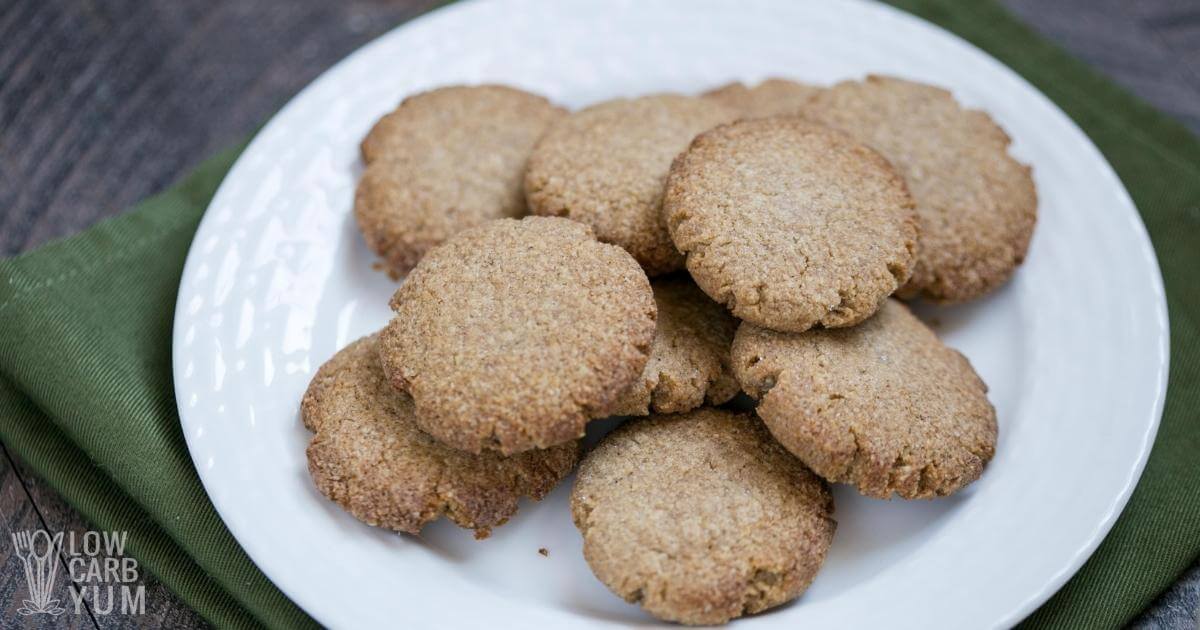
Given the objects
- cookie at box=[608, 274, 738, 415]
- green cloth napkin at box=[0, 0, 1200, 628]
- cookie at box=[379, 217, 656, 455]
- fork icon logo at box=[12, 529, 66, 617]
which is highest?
cookie at box=[379, 217, 656, 455]

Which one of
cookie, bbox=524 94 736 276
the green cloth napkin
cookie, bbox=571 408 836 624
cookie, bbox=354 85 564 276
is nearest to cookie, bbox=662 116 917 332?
cookie, bbox=524 94 736 276

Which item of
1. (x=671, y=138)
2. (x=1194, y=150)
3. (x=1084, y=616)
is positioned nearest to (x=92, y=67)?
(x=671, y=138)

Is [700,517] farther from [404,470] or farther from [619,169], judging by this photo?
[619,169]

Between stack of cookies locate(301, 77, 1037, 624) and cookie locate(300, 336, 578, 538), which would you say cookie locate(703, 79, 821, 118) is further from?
cookie locate(300, 336, 578, 538)

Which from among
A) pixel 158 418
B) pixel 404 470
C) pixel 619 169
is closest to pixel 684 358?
pixel 619 169

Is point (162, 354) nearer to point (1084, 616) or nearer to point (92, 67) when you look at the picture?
point (92, 67)

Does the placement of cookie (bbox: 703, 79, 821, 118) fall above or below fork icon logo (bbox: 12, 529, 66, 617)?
above
